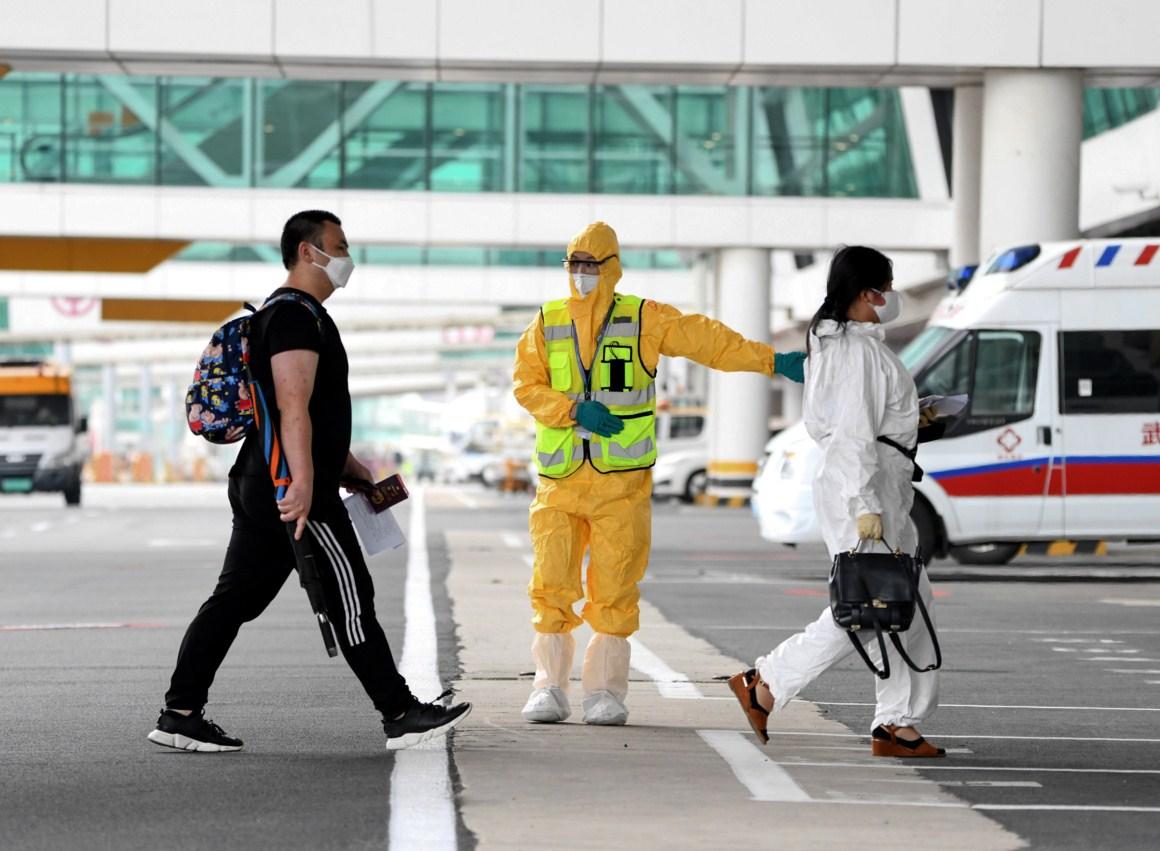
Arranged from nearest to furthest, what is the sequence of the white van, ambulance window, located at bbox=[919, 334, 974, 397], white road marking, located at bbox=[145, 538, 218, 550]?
1. the white van
2. ambulance window, located at bbox=[919, 334, 974, 397]
3. white road marking, located at bbox=[145, 538, 218, 550]

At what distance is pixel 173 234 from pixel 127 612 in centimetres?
2582

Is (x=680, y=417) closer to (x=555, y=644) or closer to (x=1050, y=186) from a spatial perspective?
(x=1050, y=186)

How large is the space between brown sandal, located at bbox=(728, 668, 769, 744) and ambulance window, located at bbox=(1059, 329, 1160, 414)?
40.2ft

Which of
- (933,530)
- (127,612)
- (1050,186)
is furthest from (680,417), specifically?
→ (127,612)

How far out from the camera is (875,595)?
7441 mm

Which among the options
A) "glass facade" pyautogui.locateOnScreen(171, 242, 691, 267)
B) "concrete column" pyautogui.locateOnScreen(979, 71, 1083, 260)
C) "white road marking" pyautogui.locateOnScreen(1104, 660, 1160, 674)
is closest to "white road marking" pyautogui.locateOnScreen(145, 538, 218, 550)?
"concrete column" pyautogui.locateOnScreen(979, 71, 1083, 260)

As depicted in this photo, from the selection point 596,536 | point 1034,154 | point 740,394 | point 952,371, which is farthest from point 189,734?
point 740,394

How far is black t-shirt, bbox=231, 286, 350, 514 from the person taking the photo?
7473 mm

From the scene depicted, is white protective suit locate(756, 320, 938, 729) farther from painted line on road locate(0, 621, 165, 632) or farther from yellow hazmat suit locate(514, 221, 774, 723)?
painted line on road locate(0, 621, 165, 632)

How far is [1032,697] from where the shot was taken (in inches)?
388

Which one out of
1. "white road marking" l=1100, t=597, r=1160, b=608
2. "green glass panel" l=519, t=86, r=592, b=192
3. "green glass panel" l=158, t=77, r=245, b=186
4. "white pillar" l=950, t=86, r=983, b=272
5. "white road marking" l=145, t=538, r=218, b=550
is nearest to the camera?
"white road marking" l=1100, t=597, r=1160, b=608

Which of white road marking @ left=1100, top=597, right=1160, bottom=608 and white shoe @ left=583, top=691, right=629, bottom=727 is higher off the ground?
white shoe @ left=583, top=691, right=629, bottom=727

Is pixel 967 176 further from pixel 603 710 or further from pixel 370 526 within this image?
pixel 370 526

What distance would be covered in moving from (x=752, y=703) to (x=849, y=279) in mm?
1452
